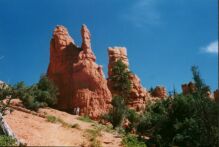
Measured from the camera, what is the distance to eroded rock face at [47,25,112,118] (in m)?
43.2

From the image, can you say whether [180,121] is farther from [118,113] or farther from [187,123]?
[118,113]

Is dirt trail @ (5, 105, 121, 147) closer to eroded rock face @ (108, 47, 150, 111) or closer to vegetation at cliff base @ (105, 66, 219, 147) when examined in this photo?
vegetation at cliff base @ (105, 66, 219, 147)

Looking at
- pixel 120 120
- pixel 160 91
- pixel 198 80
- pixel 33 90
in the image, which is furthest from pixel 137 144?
pixel 160 91

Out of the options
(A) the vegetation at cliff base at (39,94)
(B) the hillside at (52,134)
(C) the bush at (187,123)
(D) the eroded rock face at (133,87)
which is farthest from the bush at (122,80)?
(B) the hillside at (52,134)

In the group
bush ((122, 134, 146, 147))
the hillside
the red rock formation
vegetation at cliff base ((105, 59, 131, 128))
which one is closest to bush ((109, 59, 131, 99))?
vegetation at cliff base ((105, 59, 131, 128))

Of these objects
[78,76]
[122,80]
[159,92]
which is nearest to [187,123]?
[122,80]

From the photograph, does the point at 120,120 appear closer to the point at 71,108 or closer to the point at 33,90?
the point at 71,108

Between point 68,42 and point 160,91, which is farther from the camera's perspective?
point 160,91

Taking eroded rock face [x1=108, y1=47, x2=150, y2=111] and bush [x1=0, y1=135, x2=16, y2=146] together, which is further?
eroded rock face [x1=108, y1=47, x2=150, y2=111]

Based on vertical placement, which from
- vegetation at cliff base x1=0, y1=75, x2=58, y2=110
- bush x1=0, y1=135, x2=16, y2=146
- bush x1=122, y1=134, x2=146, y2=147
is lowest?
bush x1=0, y1=135, x2=16, y2=146

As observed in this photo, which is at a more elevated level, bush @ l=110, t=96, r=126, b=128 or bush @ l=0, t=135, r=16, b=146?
bush @ l=110, t=96, r=126, b=128

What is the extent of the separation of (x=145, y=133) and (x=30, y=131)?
1519 centimetres

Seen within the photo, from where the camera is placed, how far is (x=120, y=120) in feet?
127

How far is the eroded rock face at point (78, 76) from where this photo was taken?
4316cm
